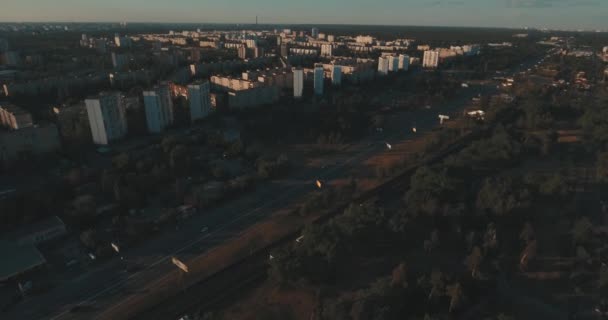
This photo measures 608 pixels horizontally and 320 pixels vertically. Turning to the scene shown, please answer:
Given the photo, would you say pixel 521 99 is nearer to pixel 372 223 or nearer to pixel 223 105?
pixel 223 105

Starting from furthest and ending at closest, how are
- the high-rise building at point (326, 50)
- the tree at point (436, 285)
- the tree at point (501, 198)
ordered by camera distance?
1. the high-rise building at point (326, 50)
2. the tree at point (501, 198)
3. the tree at point (436, 285)

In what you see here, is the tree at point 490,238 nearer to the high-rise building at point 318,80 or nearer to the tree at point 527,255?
the tree at point 527,255

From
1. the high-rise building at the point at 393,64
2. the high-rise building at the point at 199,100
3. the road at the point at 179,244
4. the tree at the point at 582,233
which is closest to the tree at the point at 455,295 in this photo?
the tree at the point at 582,233

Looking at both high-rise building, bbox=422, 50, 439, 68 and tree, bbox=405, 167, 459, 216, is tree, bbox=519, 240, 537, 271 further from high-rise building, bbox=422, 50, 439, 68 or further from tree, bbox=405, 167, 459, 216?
high-rise building, bbox=422, 50, 439, 68

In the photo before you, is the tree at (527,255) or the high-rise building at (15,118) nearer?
the tree at (527,255)

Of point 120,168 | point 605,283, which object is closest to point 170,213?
point 120,168

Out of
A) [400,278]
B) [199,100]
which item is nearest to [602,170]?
[400,278]
